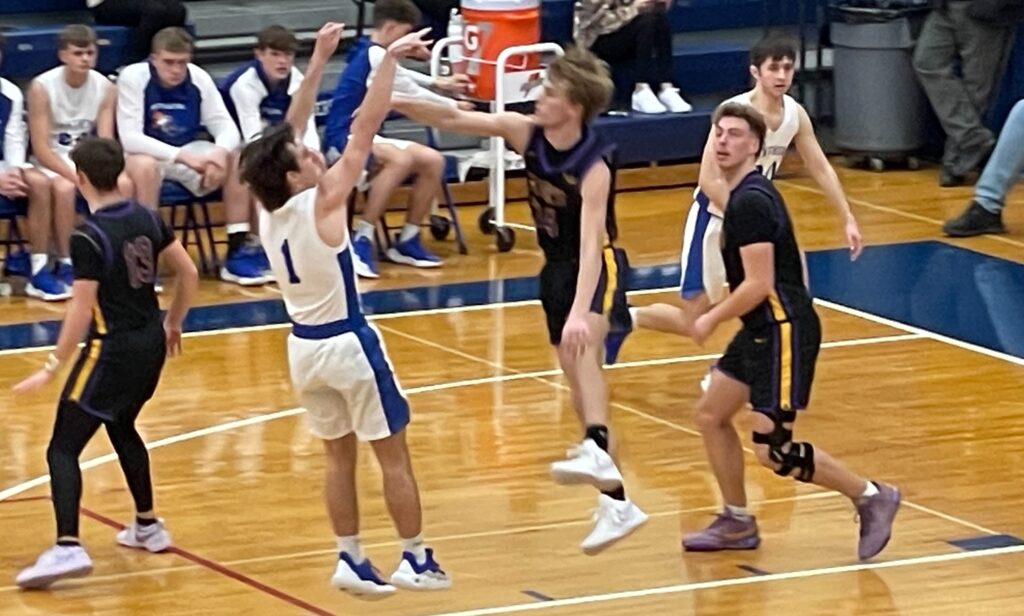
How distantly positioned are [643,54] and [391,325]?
4197 mm

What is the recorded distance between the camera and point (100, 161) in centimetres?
756

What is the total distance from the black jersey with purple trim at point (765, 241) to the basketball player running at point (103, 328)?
1.96m

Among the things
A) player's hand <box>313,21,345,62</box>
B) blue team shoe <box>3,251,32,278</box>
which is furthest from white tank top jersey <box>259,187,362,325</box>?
blue team shoe <box>3,251,32,278</box>

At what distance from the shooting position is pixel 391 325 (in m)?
11.6

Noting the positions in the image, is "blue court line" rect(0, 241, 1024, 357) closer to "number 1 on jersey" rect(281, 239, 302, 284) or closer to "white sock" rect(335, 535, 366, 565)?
"white sock" rect(335, 535, 366, 565)

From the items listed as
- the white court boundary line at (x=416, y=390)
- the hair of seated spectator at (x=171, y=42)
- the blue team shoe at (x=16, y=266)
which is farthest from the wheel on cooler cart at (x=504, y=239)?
the blue team shoe at (x=16, y=266)

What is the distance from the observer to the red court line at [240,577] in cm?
732

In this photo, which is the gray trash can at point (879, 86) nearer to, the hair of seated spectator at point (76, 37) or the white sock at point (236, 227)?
the white sock at point (236, 227)

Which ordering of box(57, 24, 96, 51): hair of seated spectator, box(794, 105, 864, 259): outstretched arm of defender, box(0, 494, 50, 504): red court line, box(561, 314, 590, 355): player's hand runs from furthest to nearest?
box(57, 24, 96, 51): hair of seated spectator
box(794, 105, 864, 259): outstretched arm of defender
box(0, 494, 50, 504): red court line
box(561, 314, 590, 355): player's hand

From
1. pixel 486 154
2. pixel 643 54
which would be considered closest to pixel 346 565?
pixel 486 154

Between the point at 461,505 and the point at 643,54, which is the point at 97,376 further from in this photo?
the point at 643,54

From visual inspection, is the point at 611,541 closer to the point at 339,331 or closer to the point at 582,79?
the point at 339,331

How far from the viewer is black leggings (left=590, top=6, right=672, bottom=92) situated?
14.9 m

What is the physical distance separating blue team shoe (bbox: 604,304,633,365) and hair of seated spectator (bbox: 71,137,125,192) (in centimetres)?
213
